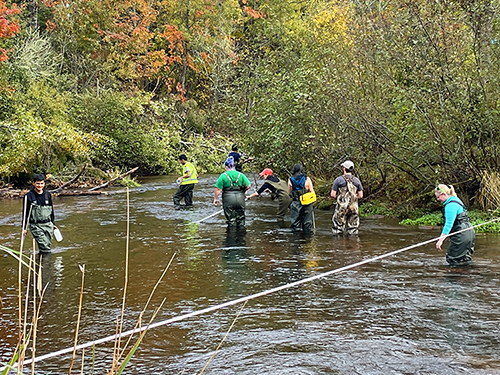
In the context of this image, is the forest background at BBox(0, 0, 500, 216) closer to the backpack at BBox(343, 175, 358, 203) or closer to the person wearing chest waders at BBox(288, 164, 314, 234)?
the backpack at BBox(343, 175, 358, 203)

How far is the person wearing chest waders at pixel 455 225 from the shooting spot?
8523 mm

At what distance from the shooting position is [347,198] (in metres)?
12.4

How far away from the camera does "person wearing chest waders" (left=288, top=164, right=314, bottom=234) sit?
13.0 m

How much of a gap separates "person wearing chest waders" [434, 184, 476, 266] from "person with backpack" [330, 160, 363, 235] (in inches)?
140

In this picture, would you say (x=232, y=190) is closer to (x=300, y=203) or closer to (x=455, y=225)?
(x=300, y=203)

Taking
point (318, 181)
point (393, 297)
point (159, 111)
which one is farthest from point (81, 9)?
point (393, 297)

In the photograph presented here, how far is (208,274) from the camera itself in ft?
30.4

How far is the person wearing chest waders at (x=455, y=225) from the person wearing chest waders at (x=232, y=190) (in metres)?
5.56

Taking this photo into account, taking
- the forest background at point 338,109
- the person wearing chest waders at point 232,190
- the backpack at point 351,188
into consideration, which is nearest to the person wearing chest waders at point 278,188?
the person wearing chest waders at point 232,190

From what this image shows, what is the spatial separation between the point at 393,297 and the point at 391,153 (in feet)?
23.8

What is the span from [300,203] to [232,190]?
5.49ft

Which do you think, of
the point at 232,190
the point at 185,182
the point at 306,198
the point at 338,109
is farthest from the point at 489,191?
the point at 185,182

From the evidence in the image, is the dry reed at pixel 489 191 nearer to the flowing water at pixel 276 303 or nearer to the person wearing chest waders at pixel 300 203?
the flowing water at pixel 276 303

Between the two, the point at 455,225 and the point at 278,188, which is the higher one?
the point at 278,188
